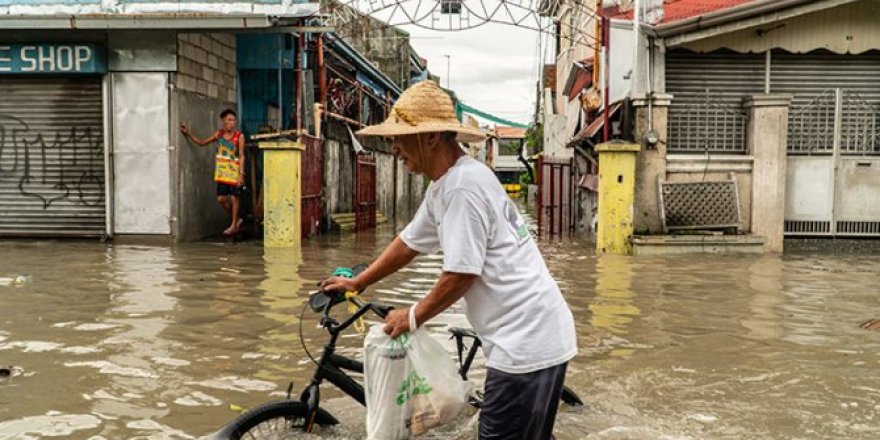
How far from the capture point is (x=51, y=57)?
41.1 ft

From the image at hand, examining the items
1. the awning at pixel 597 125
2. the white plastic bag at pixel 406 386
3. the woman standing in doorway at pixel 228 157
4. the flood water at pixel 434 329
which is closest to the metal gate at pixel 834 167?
the flood water at pixel 434 329

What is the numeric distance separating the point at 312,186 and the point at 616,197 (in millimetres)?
5547

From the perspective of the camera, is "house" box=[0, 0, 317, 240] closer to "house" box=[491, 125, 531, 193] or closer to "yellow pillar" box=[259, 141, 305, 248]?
"yellow pillar" box=[259, 141, 305, 248]

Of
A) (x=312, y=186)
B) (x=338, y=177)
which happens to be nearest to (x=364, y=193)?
(x=338, y=177)

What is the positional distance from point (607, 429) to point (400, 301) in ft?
12.8

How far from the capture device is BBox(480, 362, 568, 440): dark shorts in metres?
2.72

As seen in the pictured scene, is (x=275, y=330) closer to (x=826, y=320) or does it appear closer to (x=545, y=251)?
(x=826, y=320)

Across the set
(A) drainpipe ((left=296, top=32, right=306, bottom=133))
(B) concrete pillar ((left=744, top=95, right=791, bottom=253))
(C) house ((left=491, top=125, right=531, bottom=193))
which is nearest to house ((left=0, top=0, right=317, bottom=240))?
(A) drainpipe ((left=296, top=32, right=306, bottom=133))

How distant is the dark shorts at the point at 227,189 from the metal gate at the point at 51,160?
71.5 inches

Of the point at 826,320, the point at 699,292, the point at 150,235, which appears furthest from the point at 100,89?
the point at 826,320

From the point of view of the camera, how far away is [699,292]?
28.8 feet

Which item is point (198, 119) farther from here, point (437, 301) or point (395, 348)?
point (437, 301)

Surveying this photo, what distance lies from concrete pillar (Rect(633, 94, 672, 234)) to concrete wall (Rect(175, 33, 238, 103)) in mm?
7179

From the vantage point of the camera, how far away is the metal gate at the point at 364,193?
1734 centimetres
